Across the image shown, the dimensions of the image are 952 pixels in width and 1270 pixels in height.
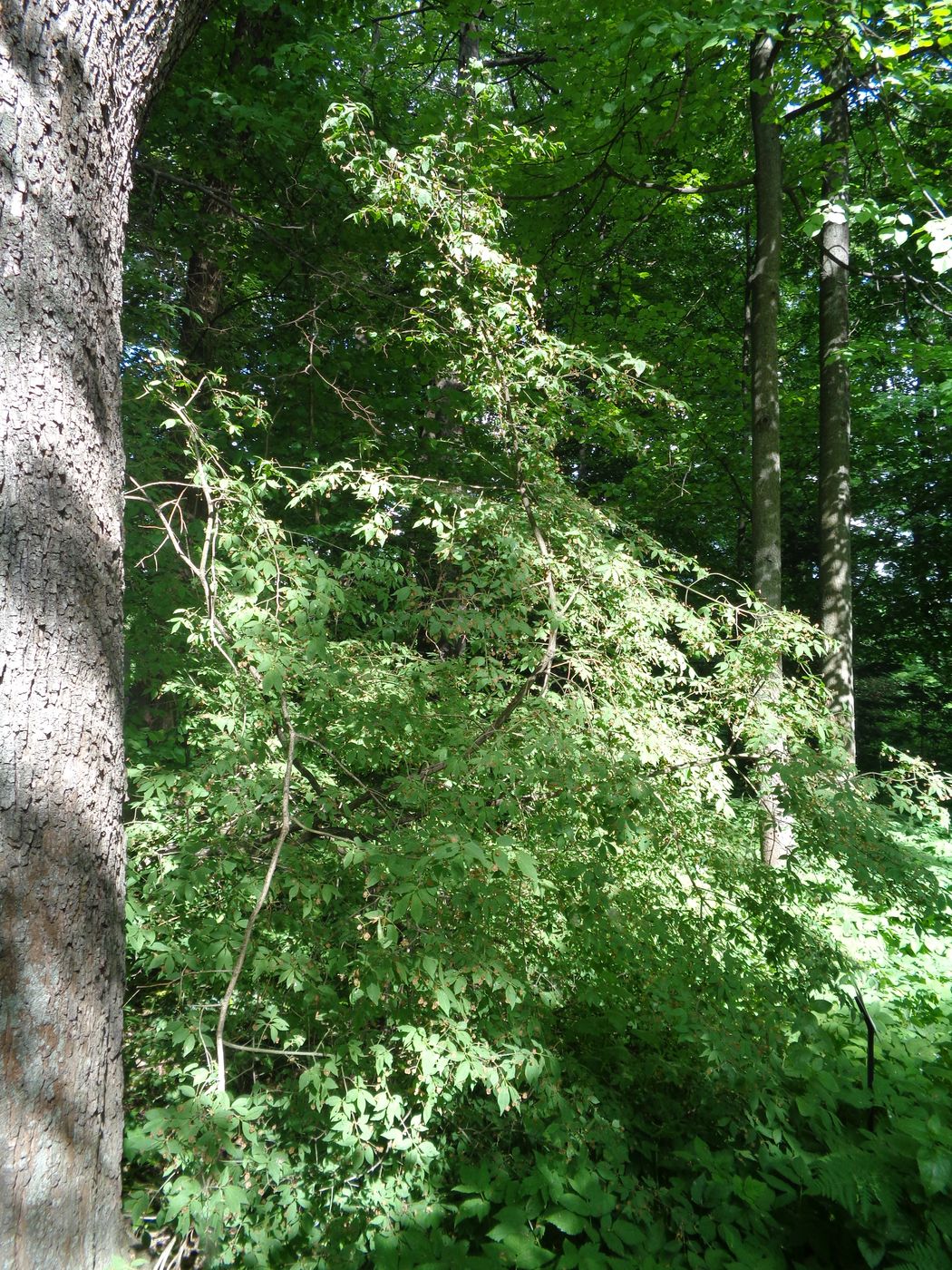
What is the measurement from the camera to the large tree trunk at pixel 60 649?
4.88ft

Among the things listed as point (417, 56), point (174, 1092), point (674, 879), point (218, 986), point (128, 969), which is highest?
point (417, 56)

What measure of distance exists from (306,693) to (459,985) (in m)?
1.19

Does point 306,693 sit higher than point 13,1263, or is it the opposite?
point 306,693

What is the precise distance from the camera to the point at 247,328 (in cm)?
586

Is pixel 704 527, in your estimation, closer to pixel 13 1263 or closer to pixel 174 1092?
pixel 174 1092

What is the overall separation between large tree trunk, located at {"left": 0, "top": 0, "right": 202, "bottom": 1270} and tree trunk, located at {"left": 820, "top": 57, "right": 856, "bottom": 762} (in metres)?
5.81

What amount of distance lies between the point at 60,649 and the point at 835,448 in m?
6.45

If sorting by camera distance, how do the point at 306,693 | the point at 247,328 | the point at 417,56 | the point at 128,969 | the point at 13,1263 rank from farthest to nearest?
the point at 417,56
the point at 247,328
the point at 128,969
the point at 306,693
the point at 13,1263

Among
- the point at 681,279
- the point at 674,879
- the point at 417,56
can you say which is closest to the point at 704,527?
the point at 681,279

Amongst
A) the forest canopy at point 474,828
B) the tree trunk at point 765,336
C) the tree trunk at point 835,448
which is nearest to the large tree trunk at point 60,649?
the forest canopy at point 474,828

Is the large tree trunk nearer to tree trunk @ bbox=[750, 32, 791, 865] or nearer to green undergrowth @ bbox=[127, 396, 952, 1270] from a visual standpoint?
green undergrowth @ bbox=[127, 396, 952, 1270]

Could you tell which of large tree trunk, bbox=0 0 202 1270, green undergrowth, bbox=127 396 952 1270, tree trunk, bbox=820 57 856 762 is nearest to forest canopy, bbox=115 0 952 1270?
green undergrowth, bbox=127 396 952 1270

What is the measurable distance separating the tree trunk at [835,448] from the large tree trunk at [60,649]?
581 centimetres

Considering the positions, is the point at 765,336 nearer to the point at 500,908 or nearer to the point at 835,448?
the point at 835,448
